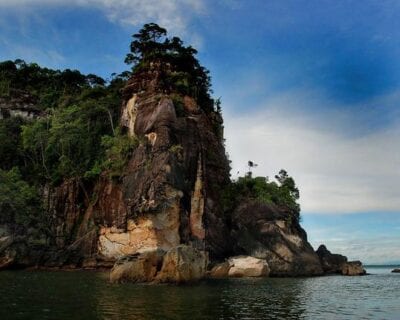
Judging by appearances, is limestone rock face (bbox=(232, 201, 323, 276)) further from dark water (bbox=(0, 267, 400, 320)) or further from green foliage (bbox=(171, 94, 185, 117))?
dark water (bbox=(0, 267, 400, 320))

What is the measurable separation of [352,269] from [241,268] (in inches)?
849

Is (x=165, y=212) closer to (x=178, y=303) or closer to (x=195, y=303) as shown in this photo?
(x=195, y=303)

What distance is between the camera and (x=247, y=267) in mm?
47062

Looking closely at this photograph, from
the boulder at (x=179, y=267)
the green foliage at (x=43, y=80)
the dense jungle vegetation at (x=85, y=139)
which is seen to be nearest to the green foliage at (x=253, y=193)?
the dense jungle vegetation at (x=85, y=139)

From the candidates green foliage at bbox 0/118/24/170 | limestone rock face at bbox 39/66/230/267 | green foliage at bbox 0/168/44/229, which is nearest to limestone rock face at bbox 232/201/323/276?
limestone rock face at bbox 39/66/230/267

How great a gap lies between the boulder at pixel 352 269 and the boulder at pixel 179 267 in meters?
32.1

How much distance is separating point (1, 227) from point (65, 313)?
124ft

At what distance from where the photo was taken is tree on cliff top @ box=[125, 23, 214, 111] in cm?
6266

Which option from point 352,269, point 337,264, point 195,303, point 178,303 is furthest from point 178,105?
point 178,303

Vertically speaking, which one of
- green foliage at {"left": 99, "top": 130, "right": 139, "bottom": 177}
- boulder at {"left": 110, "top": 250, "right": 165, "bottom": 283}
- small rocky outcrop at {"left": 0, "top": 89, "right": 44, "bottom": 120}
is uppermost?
small rocky outcrop at {"left": 0, "top": 89, "right": 44, "bottom": 120}

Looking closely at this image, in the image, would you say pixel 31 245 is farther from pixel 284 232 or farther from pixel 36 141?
pixel 284 232

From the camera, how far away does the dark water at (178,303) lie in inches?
789

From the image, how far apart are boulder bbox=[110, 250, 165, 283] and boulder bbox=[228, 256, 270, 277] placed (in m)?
13.4

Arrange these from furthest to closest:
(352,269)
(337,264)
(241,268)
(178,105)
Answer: (337,264) → (352,269) → (178,105) → (241,268)
